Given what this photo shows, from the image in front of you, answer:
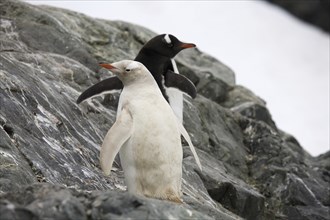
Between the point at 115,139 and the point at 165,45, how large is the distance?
4.55 meters

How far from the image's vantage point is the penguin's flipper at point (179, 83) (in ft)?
39.2

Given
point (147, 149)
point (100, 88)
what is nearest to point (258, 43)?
point (100, 88)

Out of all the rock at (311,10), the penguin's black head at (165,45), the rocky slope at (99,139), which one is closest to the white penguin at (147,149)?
the rocky slope at (99,139)

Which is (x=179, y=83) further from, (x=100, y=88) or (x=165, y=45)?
(x=100, y=88)

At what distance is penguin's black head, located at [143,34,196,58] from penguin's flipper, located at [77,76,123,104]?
3.57 ft

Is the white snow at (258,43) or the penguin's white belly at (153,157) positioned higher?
the penguin's white belly at (153,157)

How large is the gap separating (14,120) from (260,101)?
7813 mm

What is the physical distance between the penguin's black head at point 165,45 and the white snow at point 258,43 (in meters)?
20.9

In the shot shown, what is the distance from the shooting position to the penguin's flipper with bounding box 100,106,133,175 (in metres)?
7.83

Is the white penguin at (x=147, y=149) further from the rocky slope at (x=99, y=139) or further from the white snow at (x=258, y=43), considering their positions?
the white snow at (x=258, y=43)

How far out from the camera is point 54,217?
5848mm

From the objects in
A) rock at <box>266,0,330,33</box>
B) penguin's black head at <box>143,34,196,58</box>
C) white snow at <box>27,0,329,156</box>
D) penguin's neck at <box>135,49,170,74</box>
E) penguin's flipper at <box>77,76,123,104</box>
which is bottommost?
white snow at <box>27,0,329,156</box>

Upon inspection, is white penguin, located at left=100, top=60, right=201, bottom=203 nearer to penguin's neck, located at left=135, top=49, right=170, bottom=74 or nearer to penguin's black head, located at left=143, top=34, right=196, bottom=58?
penguin's neck, located at left=135, top=49, right=170, bottom=74

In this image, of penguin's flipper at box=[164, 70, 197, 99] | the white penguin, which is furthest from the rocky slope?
penguin's flipper at box=[164, 70, 197, 99]
